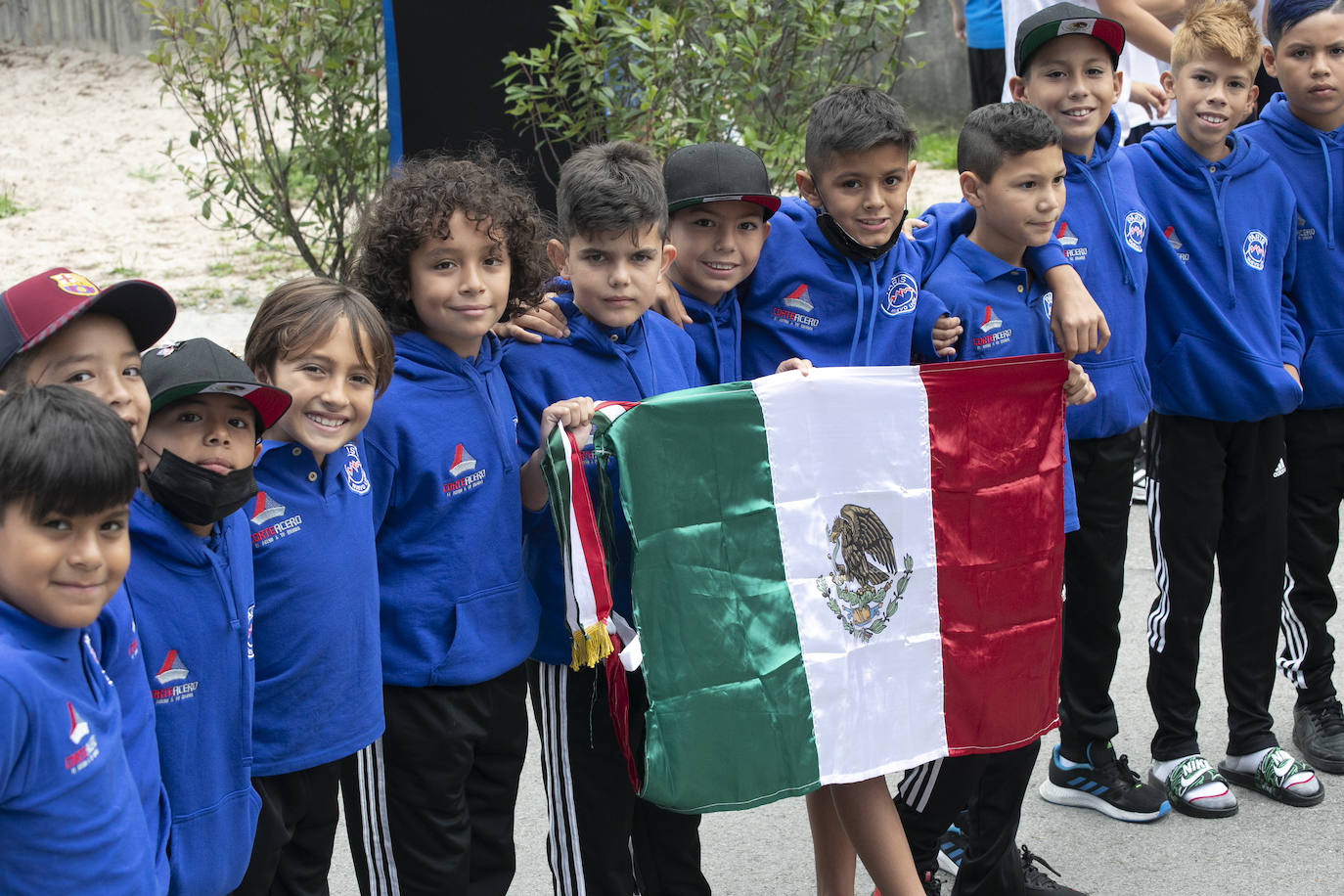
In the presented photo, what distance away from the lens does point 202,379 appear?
93.8 inches

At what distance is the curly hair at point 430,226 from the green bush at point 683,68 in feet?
8.24

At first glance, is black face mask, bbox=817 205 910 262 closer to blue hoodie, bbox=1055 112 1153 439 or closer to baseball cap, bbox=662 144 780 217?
baseball cap, bbox=662 144 780 217

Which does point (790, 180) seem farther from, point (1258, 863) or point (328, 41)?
point (1258, 863)

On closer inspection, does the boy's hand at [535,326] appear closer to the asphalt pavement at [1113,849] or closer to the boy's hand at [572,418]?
the boy's hand at [572,418]

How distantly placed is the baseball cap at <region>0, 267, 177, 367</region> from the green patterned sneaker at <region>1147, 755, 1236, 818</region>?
3.16 meters

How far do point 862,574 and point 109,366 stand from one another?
1.57 m

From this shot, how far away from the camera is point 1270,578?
4.17 m

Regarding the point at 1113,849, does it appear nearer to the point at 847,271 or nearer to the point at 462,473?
the point at 847,271

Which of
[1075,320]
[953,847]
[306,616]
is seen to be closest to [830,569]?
[1075,320]

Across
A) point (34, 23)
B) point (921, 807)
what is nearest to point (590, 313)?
point (921, 807)

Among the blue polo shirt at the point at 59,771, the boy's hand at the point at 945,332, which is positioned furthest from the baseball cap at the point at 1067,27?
the blue polo shirt at the point at 59,771

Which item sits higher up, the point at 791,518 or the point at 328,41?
the point at 328,41

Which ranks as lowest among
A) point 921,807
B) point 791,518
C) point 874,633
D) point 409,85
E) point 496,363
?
point 921,807

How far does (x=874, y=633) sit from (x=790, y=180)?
4.07 metres
